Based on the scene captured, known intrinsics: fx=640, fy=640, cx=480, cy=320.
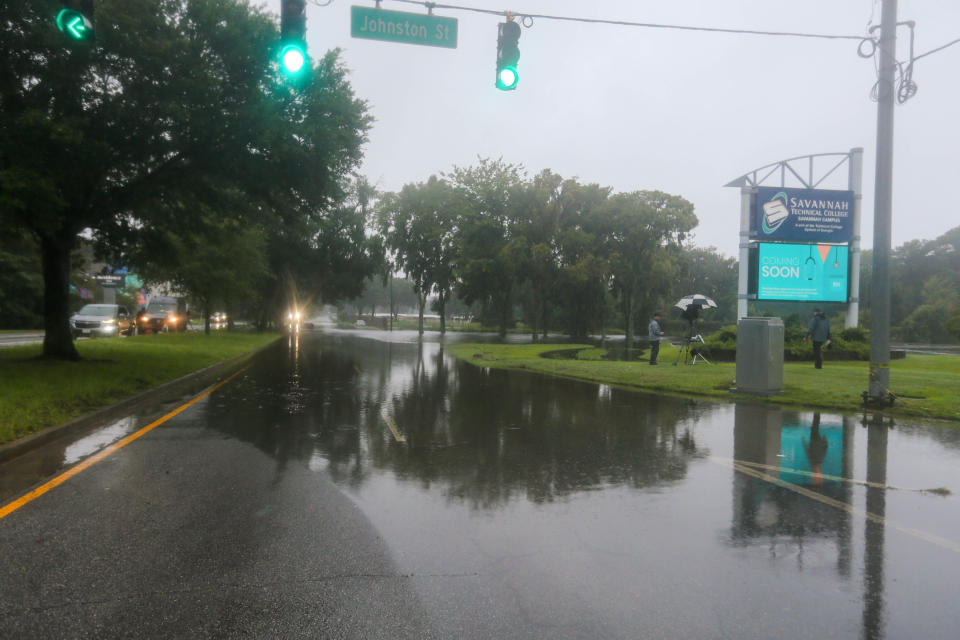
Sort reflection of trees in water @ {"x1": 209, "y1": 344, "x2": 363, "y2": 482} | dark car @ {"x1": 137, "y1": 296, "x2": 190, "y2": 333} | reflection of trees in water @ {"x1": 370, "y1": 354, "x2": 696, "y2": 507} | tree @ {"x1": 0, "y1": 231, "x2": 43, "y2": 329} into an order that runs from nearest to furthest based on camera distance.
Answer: reflection of trees in water @ {"x1": 370, "y1": 354, "x2": 696, "y2": 507}, reflection of trees in water @ {"x1": 209, "y1": 344, "x2": 363, "y2": 482}, dark car @ {"x1": 137, "y1": 296, "x2": 190, "y2": 333}, tree @ {"x1": 0, "y1": 231, "x2": 43, "y2": 329}

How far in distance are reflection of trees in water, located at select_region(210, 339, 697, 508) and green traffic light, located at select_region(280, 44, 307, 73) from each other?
5.04m

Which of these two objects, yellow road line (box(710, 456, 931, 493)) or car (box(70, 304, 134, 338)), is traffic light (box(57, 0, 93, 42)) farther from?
car (box(70, 304, 134, 338))

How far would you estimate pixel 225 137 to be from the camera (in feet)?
53.1

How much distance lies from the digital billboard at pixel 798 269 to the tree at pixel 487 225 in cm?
2226

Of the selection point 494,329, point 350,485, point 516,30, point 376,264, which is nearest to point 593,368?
point 516,30

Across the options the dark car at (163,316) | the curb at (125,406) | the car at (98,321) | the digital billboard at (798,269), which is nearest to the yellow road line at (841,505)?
the curb at (125,406)

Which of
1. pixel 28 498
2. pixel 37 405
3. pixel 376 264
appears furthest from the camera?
pixel 376 264

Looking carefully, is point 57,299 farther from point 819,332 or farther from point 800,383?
point 819,332

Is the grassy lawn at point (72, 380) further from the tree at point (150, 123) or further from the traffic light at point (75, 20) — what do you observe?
the traffic light at point (75, 20)

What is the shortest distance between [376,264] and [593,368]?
3693 centimetres

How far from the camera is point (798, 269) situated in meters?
23.7

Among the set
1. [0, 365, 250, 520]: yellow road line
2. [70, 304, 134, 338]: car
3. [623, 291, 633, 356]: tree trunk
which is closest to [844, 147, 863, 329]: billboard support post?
[623, 291, 633, 356]: tree trunk

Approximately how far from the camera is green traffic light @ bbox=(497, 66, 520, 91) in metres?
10.0

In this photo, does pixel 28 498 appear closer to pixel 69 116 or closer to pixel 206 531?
pixel 206 531
